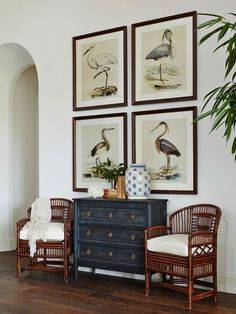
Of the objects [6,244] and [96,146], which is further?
[6,244]

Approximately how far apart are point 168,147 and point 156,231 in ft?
2.90

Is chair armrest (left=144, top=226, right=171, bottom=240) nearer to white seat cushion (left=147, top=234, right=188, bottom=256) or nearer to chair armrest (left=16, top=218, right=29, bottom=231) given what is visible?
white seat cushion (left=147, top=234, right=188, bottom=256)

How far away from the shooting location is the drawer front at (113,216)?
4.36 meters

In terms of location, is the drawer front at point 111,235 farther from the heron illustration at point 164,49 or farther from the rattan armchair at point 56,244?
the heron illustration at point 164,49

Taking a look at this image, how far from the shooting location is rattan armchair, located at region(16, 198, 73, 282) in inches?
186

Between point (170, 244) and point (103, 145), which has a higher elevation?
point (103, 145)

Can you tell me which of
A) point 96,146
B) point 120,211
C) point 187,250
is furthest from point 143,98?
point 187,250

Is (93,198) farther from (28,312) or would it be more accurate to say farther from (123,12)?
(123,12)

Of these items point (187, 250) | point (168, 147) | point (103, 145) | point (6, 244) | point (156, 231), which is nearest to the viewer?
point (187, 250)

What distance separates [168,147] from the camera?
15.2ft

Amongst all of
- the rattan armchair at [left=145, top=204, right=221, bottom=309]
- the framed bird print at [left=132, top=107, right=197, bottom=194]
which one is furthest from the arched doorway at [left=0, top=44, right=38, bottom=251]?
the rattan armchair at [left=145, top=204, right=221, bottom=309]

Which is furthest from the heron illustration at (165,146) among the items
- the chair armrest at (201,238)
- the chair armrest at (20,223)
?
the chair armrest at (20,223)

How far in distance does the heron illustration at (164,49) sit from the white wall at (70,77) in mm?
230

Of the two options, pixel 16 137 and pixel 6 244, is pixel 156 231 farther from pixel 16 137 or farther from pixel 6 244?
pixel 16 137
